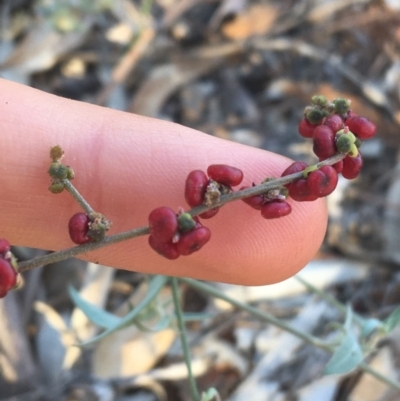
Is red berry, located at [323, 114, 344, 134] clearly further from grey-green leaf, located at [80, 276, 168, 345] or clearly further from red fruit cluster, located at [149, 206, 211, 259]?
grey-green leaf, located at [80, 276, 168, 345]

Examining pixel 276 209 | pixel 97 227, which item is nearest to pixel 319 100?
pixel 276 209

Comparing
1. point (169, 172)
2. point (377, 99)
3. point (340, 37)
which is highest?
point (340, 37)

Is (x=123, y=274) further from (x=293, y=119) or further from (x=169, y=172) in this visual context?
(x=293, y=119)

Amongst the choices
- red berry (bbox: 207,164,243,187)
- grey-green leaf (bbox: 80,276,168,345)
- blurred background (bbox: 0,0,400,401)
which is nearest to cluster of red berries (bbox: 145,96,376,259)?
red berry (bbox: 207,164,243,187)

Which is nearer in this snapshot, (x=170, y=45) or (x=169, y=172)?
(x=169, y=172)

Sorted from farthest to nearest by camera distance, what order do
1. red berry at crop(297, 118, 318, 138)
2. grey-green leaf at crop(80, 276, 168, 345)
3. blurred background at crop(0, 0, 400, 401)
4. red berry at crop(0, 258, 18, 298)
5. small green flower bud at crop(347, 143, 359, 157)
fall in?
blurred background at crop(0, 0, 400, 401)
grey-green leaf at crop(80, 276, 168, 345)
red berry at crop(297, 118, 318, 138)
small green flower bud at crop(347, 143, 359, 157)
red berry at crop(0, 258, 18, 298)

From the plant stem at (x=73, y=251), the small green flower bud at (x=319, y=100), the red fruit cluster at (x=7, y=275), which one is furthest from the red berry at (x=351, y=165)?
the red fruit cluster at (x=7, y=275)

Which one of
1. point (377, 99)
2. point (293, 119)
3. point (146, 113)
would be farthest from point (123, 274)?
point (377, 99)

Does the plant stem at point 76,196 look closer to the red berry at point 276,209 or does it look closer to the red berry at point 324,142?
the red berry at point 276,209
